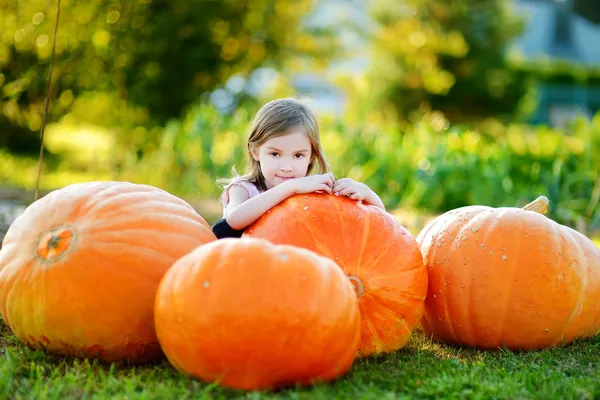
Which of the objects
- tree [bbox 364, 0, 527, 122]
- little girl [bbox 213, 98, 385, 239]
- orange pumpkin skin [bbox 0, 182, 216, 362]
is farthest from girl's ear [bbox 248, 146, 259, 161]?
tree [bbox 364, 0, 527, 122]

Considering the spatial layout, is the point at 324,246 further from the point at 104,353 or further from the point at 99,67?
the point at 99,67

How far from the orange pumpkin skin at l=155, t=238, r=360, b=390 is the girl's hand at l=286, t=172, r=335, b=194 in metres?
0.63

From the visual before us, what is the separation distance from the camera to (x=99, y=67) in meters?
8.71

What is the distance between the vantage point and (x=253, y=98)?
9500mm

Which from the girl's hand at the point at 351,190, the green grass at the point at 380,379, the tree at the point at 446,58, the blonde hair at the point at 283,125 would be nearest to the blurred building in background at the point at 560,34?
the tree at the point at 446,58

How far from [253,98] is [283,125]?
651 cm

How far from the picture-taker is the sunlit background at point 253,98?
6.29 meters

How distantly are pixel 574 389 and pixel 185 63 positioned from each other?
751 centimetres

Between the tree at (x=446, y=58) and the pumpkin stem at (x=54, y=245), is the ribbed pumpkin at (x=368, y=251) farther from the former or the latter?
the tree at (x=446, y=58)

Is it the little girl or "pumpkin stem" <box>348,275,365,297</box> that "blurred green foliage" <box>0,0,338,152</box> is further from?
"pumpkin stem" <box>348,275,365,297</box>

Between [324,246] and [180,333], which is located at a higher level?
[324,246]

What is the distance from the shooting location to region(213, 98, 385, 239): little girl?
2824 millimetres

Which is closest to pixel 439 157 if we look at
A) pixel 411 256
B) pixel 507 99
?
pixel 411 256

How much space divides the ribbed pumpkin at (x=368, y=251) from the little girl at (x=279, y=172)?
0.06 metres
